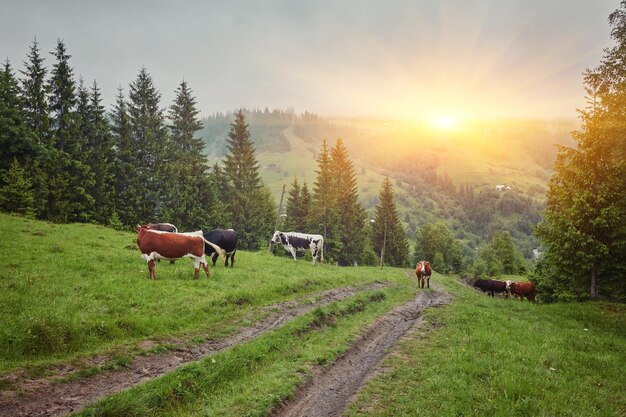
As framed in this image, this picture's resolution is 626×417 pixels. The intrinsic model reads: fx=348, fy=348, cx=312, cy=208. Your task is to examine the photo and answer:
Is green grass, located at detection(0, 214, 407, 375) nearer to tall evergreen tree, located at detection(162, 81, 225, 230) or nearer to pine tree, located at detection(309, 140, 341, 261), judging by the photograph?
tall evergreen tree, located at detection(162, 81, 225, 230)

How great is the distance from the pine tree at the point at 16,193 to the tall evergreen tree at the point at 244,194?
25.7 meters

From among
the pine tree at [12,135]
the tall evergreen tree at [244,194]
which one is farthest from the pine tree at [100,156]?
the tall evergreen tree at [244,194]

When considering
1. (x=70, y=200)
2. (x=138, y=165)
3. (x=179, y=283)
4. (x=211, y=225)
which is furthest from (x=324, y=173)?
(x=179, y=283)

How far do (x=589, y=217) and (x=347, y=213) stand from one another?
153 ft

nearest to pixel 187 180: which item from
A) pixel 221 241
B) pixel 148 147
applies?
pixel 148 147

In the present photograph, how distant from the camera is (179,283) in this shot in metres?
16.7

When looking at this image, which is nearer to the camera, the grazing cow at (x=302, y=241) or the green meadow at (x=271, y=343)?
the green meadow at (x=271, y=343)

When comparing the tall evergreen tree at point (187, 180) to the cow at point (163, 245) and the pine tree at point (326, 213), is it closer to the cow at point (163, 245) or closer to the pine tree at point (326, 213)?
the pine tree at point (326, 213)

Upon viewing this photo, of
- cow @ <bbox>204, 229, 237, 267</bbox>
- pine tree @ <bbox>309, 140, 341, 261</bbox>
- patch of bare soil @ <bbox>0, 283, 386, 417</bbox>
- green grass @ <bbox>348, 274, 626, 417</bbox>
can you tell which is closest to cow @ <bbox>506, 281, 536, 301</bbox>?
green grass @ <bbox>348, 274, 626, 417</bbox>

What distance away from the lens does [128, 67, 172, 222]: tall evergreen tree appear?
47719 millimetres

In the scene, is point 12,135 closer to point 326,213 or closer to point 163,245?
point 163,245

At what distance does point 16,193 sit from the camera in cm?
3484

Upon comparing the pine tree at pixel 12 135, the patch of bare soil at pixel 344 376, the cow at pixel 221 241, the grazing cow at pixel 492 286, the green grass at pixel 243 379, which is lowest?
the grazing cow at pixel 492 286

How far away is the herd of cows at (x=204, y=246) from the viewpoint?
17.2 metres
